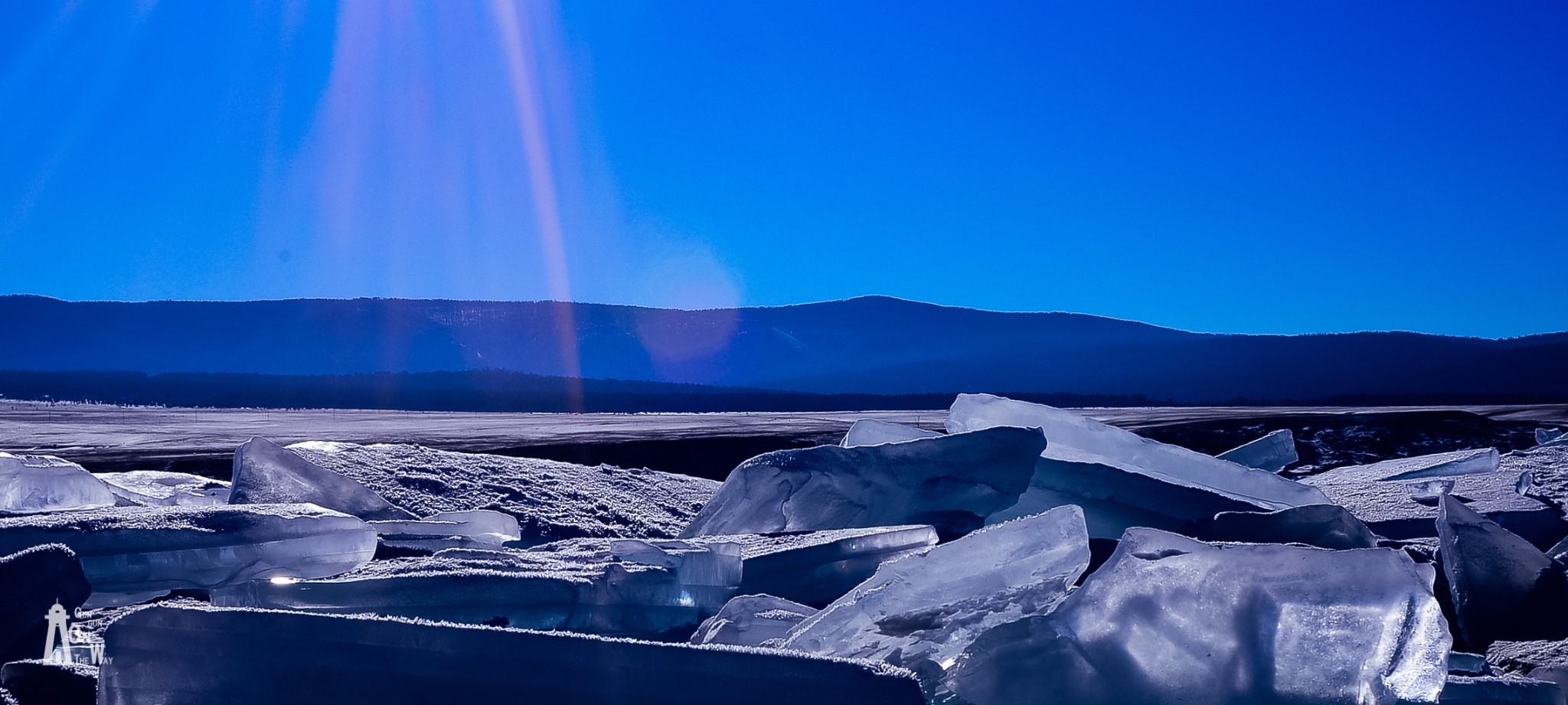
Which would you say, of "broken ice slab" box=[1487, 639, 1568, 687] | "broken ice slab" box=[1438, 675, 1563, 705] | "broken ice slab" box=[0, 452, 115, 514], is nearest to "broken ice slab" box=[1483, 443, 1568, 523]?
"broken ice slab" box=[1487, 639, 1568, 687]

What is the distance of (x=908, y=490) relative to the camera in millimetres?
3359

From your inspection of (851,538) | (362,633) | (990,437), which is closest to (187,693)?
(362,633)

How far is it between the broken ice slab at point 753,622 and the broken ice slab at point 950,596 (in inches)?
3.3

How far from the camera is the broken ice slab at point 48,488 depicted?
3.44 metres

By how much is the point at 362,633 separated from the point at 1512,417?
44.0ft

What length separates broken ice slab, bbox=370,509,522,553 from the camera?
3.12 m

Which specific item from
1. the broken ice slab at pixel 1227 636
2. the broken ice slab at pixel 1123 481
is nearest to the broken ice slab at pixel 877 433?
the broken ice slab at pixel 1123 481

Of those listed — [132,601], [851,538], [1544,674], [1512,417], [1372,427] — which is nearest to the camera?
[1544,674]

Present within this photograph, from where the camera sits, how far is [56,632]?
188 cm

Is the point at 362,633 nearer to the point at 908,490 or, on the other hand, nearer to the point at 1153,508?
the point at 908,490

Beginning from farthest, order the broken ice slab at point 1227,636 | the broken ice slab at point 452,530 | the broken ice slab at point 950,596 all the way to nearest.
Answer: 1. the broken ice slab at point 452,530
2. the broken ice slab at point 950,596
3. the broken ice slab at point 1227,636

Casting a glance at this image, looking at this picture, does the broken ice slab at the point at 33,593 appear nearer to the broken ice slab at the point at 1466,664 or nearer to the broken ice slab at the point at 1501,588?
the broken ice slab at the point at 1466,664

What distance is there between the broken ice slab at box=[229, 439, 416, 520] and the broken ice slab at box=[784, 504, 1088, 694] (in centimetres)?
223

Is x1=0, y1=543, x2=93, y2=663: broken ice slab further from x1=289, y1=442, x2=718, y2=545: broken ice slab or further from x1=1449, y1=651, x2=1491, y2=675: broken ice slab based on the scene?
x1=1449, y1=651, x2=1491, y2=675: broken ice slab
